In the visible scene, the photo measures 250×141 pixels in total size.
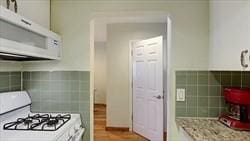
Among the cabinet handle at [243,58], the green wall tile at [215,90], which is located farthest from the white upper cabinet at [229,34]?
the green wall tile at [215,90]

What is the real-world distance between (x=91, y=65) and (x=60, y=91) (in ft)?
1.32

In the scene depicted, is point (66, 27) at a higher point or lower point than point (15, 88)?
higher

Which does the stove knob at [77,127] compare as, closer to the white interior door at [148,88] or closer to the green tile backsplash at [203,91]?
the green tile backsplash at [203,91]

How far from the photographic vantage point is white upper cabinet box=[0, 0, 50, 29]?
5.44ft

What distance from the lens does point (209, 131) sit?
5.62ft

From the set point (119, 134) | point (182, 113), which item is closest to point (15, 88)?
point (182, 113)

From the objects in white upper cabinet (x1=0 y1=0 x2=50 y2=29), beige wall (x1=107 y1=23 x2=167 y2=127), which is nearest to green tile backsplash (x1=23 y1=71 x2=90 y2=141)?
white upper cabinet (x1=0 y1=0 x2=50 y2=29)

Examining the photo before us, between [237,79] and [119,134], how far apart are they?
2964 mm

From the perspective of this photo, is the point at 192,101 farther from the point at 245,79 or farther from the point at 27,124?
the point at 27,124

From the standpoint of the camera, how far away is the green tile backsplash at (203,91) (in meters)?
2.17

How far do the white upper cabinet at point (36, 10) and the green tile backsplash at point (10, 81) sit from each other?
55 cm

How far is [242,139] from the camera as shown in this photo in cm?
149

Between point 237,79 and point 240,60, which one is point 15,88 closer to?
point 240,60

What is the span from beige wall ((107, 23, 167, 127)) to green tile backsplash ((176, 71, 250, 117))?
2.63m
